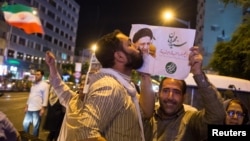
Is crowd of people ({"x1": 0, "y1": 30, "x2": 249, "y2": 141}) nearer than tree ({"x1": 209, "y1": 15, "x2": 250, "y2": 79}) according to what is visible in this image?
Yes

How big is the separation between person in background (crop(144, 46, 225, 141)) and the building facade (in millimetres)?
45242

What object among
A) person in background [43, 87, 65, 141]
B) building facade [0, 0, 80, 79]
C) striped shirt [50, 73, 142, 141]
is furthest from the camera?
building facade [0, 0, 80, 79]

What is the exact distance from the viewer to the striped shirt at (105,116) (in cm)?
230

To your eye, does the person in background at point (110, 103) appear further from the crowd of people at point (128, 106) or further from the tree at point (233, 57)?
the tree at point (233, 57)

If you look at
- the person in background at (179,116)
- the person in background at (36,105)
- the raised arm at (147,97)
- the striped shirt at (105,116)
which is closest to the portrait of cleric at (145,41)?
the raised arm at (147,97)

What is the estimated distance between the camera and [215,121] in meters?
2.90

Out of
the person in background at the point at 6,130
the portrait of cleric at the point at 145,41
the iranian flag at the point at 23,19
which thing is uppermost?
the iranian flag at the point at 23,19

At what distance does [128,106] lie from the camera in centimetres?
248

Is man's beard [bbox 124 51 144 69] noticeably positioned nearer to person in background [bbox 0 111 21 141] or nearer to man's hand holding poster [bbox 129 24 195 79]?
man's hand holding poster [bbox 129 24 195 79]

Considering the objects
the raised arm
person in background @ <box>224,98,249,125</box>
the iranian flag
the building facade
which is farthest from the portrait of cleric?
the building facade

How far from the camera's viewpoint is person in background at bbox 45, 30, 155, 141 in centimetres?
Answer: 231

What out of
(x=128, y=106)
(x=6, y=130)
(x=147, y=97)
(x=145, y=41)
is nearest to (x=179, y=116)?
(x=147, y=97)

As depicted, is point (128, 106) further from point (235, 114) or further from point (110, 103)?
point (235, 114)

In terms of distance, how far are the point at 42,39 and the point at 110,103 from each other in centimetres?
7568
